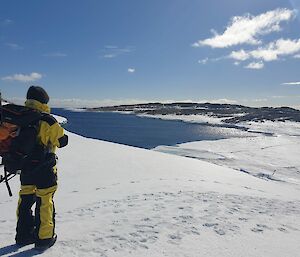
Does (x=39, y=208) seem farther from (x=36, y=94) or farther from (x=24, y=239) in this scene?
(x=36, y=94)

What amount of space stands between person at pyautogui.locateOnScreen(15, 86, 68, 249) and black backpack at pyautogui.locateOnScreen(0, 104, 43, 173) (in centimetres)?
8

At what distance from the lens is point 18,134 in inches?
156

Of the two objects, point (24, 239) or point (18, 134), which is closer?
point (18, 134)

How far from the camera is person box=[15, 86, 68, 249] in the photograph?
4090 millimetres

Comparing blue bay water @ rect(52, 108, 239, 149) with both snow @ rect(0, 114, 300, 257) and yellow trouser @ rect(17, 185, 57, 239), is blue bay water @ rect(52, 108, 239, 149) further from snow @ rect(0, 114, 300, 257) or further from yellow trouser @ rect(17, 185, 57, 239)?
yellow trouser @ rect(17, 185, 57, 239)

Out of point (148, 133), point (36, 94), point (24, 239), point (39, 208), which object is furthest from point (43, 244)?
point (148, 133)

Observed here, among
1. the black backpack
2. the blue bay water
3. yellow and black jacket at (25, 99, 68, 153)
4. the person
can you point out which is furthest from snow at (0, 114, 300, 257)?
the blue bay water

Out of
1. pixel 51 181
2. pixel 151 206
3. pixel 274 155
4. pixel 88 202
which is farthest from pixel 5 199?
pixel 274 155

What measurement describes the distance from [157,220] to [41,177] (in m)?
2.24

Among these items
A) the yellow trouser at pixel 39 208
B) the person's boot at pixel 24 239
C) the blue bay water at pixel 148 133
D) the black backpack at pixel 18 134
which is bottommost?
the blue bay water at pixel 148 133

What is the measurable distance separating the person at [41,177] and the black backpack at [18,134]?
0.25 feet

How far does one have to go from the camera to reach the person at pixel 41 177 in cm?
409

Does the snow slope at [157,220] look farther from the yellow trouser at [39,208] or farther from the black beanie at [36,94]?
the black beanie at [36,94]

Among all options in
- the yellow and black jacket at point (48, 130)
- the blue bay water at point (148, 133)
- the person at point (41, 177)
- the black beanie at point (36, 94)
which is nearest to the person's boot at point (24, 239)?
the person at point (41, 177)
